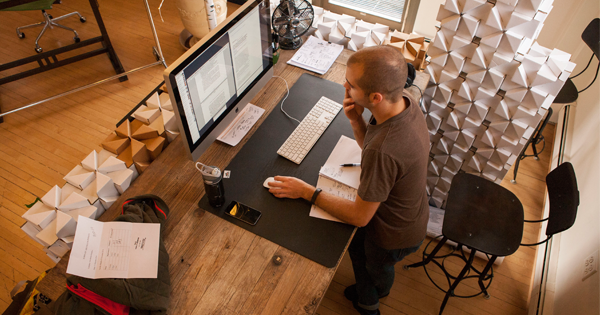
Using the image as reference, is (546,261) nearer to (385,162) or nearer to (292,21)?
(385,162)

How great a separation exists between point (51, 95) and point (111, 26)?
105 cm

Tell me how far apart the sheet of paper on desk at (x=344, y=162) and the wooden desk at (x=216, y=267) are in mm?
402

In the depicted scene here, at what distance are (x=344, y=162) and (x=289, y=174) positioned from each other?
0.85ft

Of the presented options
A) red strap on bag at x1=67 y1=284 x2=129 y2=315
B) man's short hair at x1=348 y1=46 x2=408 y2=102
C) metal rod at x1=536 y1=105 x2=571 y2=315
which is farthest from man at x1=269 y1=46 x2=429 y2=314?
metal rod at x1=536 y1=105 x2=571 y2=315

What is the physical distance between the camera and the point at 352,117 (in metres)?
1.66

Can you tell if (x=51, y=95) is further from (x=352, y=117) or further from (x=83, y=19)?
(x=352, y=117)

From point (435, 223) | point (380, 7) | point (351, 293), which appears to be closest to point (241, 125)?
point (351, 293)

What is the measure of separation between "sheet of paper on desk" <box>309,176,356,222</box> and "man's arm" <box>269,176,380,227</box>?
30mm

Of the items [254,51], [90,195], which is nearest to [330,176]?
[254,51]

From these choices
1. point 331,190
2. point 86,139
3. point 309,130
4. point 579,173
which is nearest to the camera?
point 331,190

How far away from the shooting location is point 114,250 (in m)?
1.30

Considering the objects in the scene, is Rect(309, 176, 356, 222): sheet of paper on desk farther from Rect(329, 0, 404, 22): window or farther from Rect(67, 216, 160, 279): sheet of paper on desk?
Rect(329, 0, 404, 22): window

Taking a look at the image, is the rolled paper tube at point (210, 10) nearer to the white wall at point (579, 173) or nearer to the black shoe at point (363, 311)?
the black shoe at point (363, 311)

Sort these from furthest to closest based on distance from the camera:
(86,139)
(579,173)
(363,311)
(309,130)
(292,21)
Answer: (86,139), (579,173), (292,21), (363,311), (309,130)
